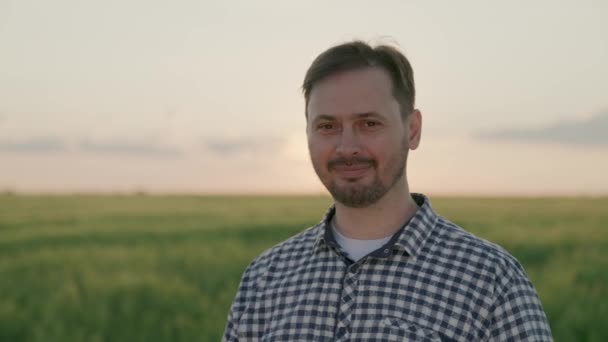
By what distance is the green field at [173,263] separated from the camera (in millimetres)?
7973

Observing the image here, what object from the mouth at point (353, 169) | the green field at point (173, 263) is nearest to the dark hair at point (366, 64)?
the mouth at point (353, 169)

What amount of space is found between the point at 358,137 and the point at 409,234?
39 centimetres

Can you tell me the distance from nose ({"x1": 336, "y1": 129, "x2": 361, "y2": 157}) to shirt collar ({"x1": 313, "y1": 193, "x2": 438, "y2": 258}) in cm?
32

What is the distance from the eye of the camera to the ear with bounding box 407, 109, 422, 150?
2.95 metres

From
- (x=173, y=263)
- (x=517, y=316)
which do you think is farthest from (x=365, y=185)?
(x=173, y=263)

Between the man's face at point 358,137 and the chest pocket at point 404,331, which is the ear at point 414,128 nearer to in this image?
the man's face at point 358,137

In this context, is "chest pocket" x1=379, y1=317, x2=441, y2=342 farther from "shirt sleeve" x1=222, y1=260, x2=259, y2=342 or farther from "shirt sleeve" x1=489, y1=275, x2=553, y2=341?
"shirt sleeve" x1=222, y1=260, x2=259, y2=342

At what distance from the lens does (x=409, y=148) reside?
2.93 metres

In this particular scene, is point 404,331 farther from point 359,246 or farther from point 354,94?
point 354,94

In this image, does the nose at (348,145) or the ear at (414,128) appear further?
the ear at (414,128)

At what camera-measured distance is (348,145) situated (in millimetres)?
2744

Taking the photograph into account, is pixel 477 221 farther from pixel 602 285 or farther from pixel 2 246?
pixel 2 246

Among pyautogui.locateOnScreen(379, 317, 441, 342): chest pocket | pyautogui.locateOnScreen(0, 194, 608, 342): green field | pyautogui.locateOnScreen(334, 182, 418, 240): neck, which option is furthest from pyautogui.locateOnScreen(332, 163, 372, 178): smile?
pyautogui.locateOnScreen(0, 194, 608, 342): green field

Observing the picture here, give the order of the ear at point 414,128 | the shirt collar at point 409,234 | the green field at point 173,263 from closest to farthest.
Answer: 1. the shirt collar at point 409,234
2. the ear at point 414,128
3. the green field at point 173,263
